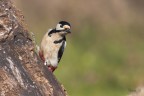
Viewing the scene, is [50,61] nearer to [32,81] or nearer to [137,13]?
[32,81]

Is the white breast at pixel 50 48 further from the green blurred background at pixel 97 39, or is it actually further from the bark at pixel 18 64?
the green blurred background at pixel 97 39

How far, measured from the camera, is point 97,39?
29.5 m

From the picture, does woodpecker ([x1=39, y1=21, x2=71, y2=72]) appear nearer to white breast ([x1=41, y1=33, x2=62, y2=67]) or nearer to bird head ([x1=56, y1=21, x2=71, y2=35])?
white breast ([x1=41, y1=33, x2=62, y2=67])

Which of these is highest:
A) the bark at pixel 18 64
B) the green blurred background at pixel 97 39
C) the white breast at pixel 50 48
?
the green blurred background at pixel 97 39

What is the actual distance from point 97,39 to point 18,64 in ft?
63.0

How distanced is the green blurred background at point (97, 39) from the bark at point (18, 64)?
13.1m

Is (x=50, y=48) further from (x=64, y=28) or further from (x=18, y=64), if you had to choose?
(x=18, y=64)

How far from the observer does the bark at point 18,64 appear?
10.2 meters

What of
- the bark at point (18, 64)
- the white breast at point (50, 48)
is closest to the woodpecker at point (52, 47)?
the white breast at point (50, 48)

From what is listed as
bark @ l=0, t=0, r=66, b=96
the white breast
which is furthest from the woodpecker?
bark @ l=0, t=0, r=66, b=96

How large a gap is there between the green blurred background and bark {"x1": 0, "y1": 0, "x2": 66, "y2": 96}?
13071 mm

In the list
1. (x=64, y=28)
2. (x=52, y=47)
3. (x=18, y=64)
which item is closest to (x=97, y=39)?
(x=52, y=47)

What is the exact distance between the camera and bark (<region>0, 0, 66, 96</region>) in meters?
10.2

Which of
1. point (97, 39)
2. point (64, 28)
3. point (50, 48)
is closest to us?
point (64, 28)
